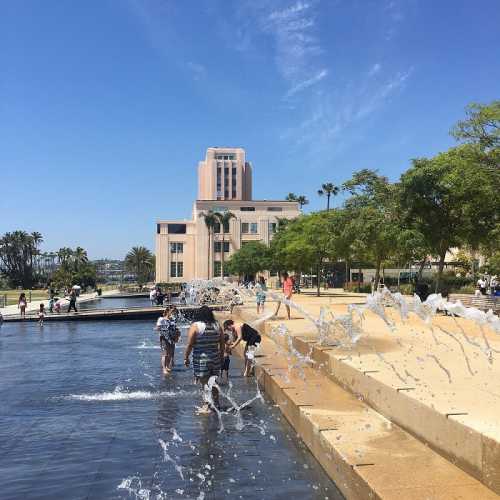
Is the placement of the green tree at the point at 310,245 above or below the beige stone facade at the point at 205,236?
below

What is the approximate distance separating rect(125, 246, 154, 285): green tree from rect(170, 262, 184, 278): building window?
3675 centimetres

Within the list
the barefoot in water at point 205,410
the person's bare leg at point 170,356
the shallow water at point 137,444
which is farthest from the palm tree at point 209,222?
the barefoot in water at point 205,410

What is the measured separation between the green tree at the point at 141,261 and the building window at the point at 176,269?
3675 cm

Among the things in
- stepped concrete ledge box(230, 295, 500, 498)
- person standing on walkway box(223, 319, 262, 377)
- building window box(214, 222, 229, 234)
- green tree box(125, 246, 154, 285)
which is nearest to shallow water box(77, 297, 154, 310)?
person standing on walkway box(223, 319, 262, 377)

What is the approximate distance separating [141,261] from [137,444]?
139 meters

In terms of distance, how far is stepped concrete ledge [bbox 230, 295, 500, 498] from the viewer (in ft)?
15.5

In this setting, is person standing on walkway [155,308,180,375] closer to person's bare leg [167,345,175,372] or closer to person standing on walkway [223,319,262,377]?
person's bare leg [167,345,175,372]

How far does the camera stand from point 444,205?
69.4 feet

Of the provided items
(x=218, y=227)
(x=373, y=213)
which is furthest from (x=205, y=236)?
(x=373, y=213)

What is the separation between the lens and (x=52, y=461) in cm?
654

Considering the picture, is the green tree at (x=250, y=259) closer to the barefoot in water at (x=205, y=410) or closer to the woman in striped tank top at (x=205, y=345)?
the barefoot in water at (x=205, y=410)

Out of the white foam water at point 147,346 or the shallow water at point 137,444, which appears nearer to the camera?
the shallow water at point 137,444

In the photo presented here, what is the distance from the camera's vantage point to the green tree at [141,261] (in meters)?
143

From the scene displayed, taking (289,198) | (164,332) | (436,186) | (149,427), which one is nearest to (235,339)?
(164,332)
